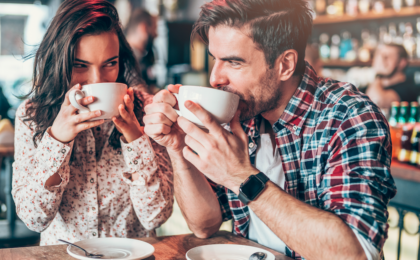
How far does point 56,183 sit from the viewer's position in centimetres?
123

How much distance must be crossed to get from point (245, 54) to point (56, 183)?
0.69 metres

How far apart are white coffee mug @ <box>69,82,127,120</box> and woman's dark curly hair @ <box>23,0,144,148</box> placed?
190mm

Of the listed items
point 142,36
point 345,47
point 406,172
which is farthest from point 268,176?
point 345,47

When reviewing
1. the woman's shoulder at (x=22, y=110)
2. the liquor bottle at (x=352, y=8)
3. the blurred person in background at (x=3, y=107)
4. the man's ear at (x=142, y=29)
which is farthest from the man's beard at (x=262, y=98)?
the blurred person in background at (x=3, y=107)

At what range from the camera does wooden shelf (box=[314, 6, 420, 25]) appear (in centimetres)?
405

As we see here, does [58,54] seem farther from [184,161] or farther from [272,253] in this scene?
[272,253]

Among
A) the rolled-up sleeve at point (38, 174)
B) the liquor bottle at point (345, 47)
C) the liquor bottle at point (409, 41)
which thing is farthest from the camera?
the liquor bottle at point (345, 47)

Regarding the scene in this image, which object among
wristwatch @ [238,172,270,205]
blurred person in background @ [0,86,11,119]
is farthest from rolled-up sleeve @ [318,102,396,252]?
blurred person in background @ [0,86,11,119]

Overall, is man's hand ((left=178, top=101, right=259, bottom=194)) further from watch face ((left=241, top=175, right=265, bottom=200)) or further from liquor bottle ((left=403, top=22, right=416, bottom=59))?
liquor bottle ((left=403, top=22, right=416, bottom=59))

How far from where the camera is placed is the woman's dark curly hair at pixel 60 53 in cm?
125

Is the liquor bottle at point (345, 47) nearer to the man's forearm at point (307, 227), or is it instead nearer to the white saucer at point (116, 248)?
the man's forearm at point (307, 227)

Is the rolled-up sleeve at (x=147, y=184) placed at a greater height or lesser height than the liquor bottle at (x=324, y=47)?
lesser

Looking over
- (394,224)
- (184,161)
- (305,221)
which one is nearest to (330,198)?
(305,221)

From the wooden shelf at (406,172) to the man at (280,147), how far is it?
3.16ft
